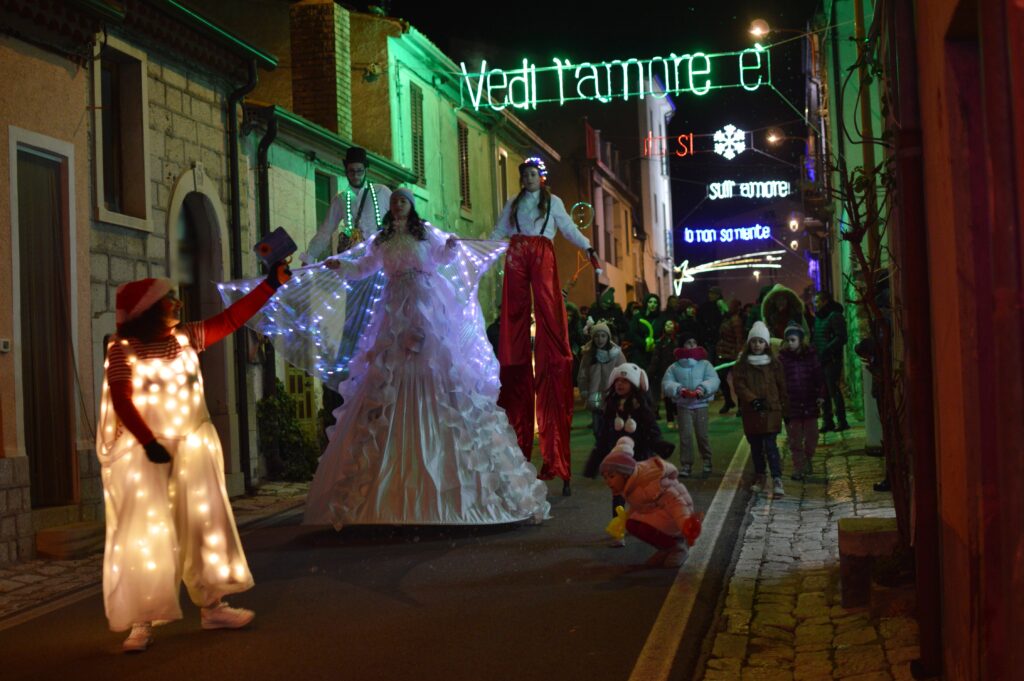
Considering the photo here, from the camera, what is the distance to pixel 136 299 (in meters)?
6.61

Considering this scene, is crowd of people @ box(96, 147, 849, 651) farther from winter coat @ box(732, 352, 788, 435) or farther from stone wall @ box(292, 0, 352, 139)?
stone wall @ box(292, 0, 352, 139)

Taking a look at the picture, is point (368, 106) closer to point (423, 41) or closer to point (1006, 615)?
point (423, 41)

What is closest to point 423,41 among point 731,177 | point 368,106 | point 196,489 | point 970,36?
point 368,106

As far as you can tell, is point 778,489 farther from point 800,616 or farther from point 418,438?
point 800,616

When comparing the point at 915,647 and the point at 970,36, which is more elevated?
the point at 970,36

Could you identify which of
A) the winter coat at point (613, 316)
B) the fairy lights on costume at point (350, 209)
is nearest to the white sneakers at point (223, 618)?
the fairy lights on costume at point (350, 209)

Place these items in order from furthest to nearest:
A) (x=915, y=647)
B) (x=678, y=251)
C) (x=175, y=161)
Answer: (x=678, y=251), (x=175, y=161), (x=915, y=647)

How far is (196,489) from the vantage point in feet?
22.0

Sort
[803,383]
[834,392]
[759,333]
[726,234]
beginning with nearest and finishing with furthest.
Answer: [759,333] < [803,383] < [834,392] < [726,234]

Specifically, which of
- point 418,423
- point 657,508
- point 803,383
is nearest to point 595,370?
point 803,383

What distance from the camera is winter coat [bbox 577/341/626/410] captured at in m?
15.3

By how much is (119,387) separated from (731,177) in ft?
179

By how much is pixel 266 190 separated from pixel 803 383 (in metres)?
7.39

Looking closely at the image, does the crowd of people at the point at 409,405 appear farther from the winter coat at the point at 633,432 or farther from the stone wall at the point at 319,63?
the stone wall at the point at 319,63
